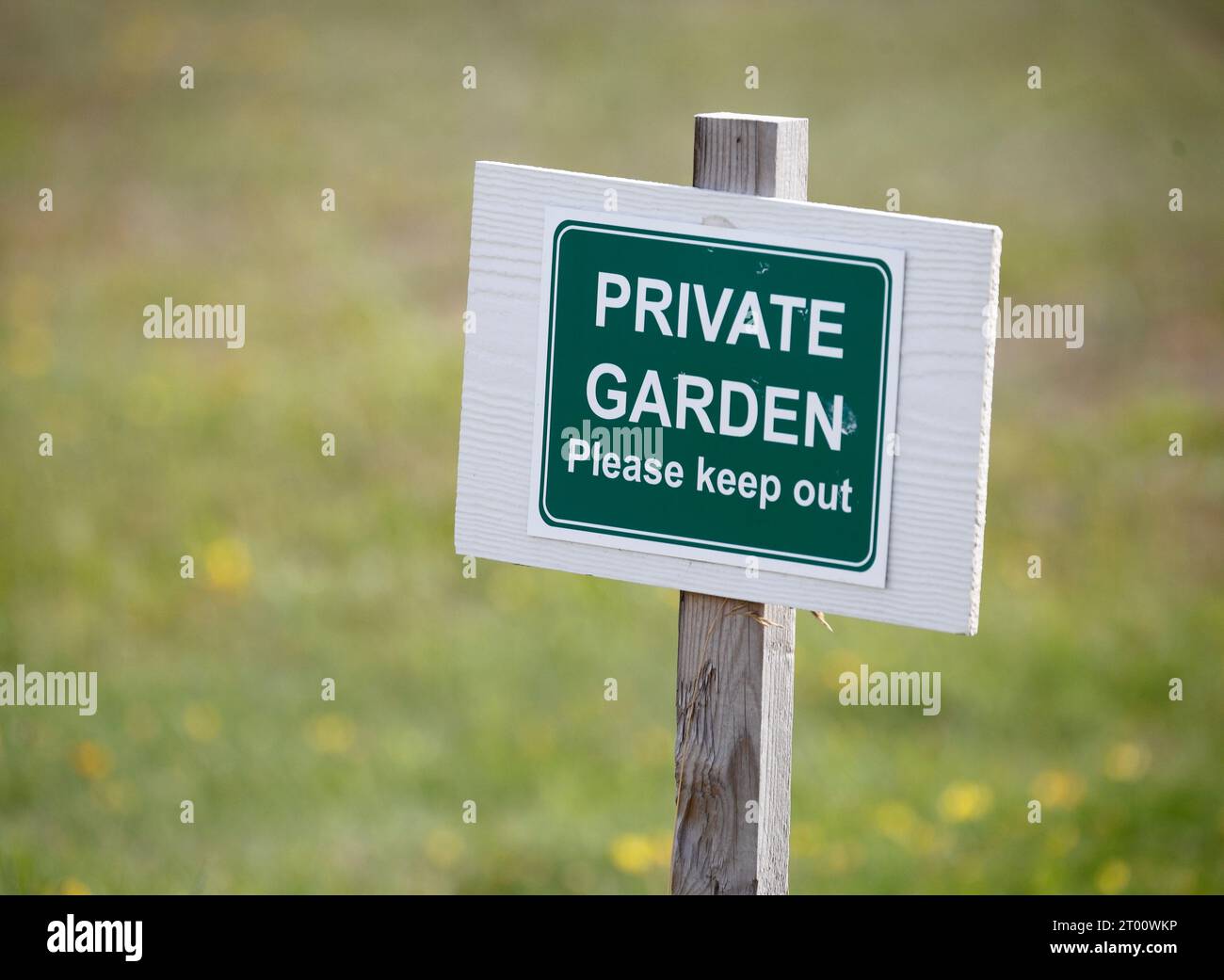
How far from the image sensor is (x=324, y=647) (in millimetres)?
5594

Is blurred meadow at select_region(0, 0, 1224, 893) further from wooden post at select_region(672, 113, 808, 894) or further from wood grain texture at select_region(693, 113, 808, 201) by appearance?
wood grain texture at select_region(693, 113, 808, 201)

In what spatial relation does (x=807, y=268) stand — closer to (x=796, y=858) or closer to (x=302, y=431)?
(x=796, y=858)

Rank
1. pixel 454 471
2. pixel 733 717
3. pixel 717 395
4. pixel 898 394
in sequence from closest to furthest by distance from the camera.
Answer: pixel 898 394
pixel 717 395
pixel 733 717
pixel 454 471

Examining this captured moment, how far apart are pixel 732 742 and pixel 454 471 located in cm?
A: 457

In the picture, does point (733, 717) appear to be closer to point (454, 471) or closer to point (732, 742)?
point (732, 742)

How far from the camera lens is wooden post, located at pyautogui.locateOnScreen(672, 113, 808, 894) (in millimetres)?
2145

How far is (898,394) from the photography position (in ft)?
6.56

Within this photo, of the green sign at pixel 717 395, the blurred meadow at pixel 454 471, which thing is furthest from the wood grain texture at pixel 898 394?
the blurred meadow at pixel 454 471

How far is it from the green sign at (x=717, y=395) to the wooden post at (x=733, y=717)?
13 cm

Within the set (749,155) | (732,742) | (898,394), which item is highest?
(749,155)

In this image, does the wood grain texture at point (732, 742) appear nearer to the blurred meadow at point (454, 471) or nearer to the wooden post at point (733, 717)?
the wooden post at point (733, 717)

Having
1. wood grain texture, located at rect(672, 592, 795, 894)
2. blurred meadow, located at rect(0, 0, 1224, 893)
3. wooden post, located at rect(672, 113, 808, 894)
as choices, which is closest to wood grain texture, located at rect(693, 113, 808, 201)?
wooden post, located at rect(672, 113, 808, 894)

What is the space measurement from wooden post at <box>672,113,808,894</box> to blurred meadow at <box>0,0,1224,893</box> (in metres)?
2.03

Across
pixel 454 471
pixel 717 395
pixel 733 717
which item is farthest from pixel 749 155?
pixel 454 471
